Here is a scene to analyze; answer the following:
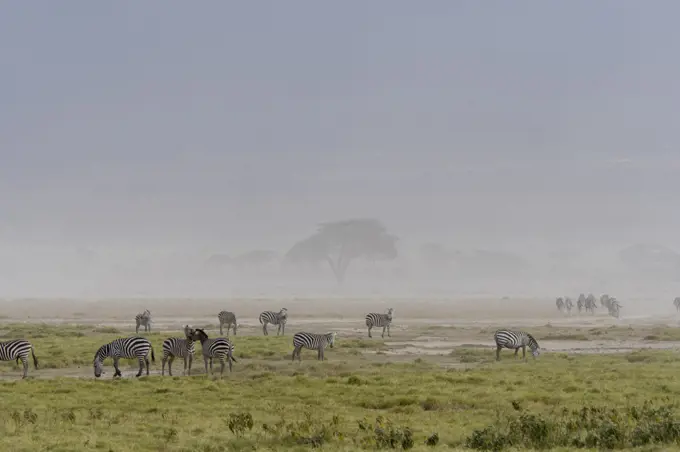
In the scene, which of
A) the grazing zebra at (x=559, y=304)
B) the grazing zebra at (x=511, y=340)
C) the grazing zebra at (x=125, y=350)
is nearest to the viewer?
the grazing zebra at (x=125, y=350)

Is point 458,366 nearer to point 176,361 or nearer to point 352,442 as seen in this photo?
point 176,361

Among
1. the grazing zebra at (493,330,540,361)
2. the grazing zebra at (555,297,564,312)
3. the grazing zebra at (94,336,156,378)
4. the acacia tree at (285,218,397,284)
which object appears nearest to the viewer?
the grazing zebra at (94,336,156,378)

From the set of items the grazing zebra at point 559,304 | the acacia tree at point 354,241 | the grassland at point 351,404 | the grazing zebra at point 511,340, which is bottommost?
the grassland at point 351,404

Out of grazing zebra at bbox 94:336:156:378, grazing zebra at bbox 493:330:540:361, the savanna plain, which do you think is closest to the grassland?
the savanna plain

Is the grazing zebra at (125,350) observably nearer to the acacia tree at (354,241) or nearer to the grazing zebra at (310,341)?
the grazing zebra at (310,341)

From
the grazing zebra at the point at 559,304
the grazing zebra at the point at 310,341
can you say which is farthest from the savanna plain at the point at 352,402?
the grazing zebra at the point at 559,304

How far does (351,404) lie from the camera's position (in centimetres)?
2211

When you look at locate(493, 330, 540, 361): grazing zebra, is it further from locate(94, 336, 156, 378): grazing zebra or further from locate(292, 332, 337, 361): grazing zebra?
locate(94, 336, 156, 378): grazing zebra

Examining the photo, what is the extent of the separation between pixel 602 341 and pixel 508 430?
30.8 m

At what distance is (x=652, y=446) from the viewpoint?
1515cm

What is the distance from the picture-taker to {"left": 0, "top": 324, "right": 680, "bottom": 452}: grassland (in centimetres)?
1619

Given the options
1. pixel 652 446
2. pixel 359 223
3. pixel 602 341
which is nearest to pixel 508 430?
pixel 652 446

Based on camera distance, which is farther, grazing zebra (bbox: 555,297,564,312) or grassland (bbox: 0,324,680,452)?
grazing zebra (bbox: 555,297,564,312)

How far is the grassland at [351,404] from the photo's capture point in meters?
16.2
